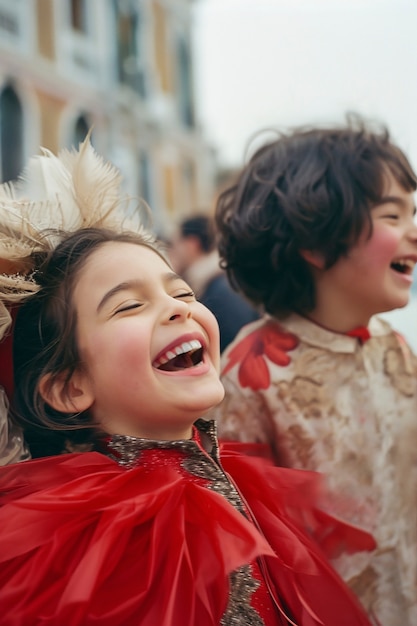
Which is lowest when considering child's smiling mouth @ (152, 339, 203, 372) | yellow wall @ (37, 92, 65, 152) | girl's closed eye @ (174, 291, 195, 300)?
yellow wall @ (37, 92, 65, 152)

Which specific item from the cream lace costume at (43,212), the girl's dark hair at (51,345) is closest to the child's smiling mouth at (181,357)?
the girl's dark hair at (51,345)

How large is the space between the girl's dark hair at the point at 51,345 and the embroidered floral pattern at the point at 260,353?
468 millimetres

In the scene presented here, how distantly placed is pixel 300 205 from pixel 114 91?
915 cm

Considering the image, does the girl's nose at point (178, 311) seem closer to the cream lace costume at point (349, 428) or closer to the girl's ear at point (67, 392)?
the girl's ear at point (67, 392)

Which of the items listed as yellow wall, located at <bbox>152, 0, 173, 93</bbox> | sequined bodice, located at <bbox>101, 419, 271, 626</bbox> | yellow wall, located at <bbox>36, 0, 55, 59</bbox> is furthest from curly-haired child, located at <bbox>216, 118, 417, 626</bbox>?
yellow wall, located at <bbox>152, 0, 173, 93</bbox>

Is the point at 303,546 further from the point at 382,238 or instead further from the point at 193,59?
the point at 193,59

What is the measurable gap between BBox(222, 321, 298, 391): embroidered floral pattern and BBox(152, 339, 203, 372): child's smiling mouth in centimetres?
37

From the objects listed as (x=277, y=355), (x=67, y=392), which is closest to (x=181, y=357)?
(x=67, y=392)

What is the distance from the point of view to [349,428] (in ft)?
5.34

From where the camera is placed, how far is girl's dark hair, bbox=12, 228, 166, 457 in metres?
1.26

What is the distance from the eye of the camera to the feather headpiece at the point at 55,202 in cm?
128

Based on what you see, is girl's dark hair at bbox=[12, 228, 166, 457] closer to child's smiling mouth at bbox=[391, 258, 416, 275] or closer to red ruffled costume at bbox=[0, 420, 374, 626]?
red ruffled costume at bbox=[0, 420, 374, 626]

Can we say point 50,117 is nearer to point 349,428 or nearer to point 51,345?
point 349,428

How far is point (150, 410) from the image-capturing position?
47.2 inches
